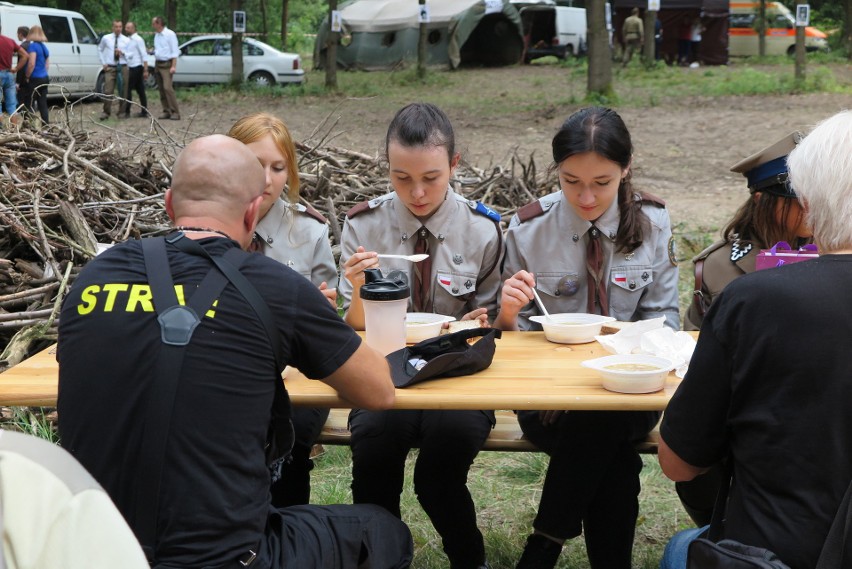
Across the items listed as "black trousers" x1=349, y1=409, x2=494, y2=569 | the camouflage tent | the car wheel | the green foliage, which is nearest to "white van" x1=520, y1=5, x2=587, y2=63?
the camouflage tent

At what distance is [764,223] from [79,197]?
372 cm

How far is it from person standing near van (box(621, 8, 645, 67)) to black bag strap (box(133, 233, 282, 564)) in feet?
86.0

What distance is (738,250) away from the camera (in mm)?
3227

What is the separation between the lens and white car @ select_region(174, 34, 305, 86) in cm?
2272

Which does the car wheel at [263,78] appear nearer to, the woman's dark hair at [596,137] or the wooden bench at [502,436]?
the wooden bench at [502,436]

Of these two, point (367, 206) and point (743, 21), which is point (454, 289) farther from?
point (743, 21)

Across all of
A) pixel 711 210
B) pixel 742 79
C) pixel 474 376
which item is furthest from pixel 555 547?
pixel 742 79

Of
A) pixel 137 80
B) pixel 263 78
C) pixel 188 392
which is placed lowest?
pixel 188 392

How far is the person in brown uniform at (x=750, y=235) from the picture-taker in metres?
2.99

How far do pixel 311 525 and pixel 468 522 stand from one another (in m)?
0.86

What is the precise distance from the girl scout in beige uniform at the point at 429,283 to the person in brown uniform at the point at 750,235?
68 centimetres

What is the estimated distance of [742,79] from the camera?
2111 centimetres

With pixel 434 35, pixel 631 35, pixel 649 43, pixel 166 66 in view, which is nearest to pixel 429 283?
pixel 166 66

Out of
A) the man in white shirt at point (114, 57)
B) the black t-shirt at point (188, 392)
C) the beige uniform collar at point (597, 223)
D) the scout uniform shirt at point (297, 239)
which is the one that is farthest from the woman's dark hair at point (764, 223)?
the man in white shirt at point (114, 57)
